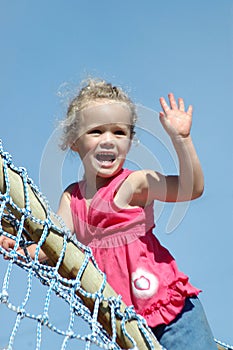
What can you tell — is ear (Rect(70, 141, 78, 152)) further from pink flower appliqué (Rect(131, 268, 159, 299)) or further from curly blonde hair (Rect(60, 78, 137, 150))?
pink flower appliqué (Rect(131, 268, 159, 299))

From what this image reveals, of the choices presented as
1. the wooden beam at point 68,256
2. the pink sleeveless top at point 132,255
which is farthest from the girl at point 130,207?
the wooden beam at point 68,256

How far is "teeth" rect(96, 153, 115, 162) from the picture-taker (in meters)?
3.34

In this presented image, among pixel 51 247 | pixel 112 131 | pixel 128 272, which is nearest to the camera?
pixel 51 247

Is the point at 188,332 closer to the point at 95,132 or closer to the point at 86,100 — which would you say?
the point at 95,132

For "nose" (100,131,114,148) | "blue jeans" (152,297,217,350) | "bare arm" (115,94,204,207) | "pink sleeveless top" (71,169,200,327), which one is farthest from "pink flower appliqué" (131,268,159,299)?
"nose" (100,131,114,148)

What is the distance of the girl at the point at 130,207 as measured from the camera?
298cm

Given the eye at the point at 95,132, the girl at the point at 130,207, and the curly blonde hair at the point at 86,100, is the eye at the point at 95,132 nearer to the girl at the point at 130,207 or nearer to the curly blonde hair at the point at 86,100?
the girl at the point at 130,207

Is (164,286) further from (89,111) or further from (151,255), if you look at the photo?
(89,111)

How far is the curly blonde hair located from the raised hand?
550 millimetres

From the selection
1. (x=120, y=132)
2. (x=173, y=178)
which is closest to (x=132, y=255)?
(x=173, y=178)

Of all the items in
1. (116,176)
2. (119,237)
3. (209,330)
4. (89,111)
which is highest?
(89,111)

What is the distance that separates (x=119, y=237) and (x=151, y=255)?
6.4 inches

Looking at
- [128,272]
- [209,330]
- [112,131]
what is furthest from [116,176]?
[209,330]

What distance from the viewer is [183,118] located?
9.60 ft
